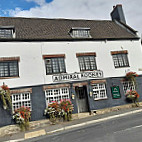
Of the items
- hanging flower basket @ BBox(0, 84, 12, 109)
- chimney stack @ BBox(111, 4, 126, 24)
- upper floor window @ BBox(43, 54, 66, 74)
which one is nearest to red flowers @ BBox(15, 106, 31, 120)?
hanging flower basket @ BBox(0, 84, 12, 109)

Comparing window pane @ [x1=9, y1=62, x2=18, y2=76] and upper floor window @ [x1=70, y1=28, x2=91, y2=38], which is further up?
upper floor window @ [x1=70, y1=28, x2=91, y2=38]

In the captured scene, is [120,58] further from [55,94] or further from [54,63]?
[55,94]

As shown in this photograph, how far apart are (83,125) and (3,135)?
213 inches

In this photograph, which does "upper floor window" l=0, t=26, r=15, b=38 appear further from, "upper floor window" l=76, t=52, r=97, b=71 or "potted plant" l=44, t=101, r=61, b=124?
"potted plant" l=44, t=101, r=61, b=124

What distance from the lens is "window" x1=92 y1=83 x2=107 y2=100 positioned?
11.6 m

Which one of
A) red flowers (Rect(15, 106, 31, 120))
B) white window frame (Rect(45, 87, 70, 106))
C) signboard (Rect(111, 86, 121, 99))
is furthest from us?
signboard (Rect(111, 86, 121, 99))

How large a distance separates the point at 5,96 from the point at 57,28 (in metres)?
8.29

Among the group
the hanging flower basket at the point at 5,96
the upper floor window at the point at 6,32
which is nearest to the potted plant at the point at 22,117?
the hanging flower basket at the point at 5,96

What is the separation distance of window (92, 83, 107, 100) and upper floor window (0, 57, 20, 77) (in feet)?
21.6

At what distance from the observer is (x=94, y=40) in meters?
12.7

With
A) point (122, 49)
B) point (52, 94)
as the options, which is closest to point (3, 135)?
point (52, 94)

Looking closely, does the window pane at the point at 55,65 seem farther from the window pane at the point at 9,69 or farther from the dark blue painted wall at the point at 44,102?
the window pane at the point at 9,69

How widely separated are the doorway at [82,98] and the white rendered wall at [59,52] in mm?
1787

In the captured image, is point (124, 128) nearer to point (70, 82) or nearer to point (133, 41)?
point (70, 82)
